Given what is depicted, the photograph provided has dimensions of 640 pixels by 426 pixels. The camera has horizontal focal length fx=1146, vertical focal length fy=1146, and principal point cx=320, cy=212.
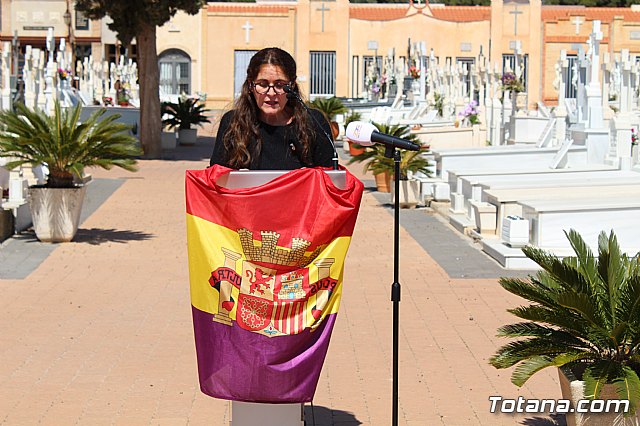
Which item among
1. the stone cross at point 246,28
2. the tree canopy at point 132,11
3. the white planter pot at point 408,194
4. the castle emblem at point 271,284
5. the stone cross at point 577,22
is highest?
the stone cross at point 577,22

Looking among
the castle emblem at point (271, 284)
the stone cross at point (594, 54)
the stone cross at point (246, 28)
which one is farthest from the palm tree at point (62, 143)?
the stone cross at point (246, 28)

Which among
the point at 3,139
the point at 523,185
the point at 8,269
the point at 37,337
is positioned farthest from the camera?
the point at 523,185

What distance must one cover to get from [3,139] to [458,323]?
6423mm

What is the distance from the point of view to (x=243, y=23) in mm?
53406

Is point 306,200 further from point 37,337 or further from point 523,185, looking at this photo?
point 523,185

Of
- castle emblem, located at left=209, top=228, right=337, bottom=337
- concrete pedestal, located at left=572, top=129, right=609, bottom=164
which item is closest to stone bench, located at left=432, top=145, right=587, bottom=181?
concrete pedestal, located at left=572, top=129, right=609, bottom=164

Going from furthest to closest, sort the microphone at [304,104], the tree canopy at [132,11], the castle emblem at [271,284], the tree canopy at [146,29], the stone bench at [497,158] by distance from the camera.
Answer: the tree canopy at [146,29], the tree canopy at [132,11], the stone bench at [497,158], the microphone at [304,104], the castle emblem at [271,284]

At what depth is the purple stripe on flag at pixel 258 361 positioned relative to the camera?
4836 mm

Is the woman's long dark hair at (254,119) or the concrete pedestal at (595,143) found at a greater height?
the woman's long dark hair at (254,119)

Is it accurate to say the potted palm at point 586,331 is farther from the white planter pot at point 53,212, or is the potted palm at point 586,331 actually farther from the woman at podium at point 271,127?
the white planter pot at point 53,212

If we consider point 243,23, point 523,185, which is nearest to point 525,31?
point 243,23

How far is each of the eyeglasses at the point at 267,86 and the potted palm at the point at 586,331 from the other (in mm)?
1658

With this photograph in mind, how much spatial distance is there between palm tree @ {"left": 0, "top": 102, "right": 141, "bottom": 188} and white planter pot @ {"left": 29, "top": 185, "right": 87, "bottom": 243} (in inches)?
9.7

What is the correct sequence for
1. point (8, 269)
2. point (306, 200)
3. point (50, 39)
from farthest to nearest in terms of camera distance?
point (50, 39), point (8, 269), point (306, 200)
